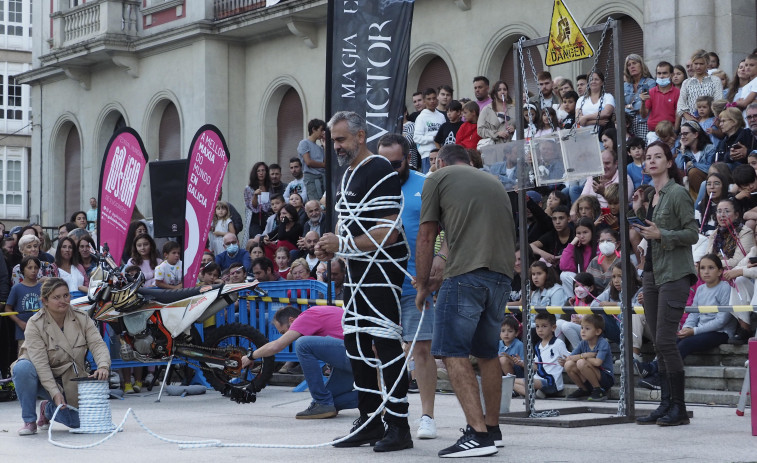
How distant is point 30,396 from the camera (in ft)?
34.3

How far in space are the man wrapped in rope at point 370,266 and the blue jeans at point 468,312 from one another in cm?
42

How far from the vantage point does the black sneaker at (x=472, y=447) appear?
8.07 meters

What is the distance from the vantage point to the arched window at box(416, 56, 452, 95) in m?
25.1

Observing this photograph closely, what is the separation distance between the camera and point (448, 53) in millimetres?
24547

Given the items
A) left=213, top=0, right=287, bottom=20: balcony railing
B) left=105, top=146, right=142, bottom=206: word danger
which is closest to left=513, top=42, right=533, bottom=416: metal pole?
left=105, top=146, right=142, bottom=206: word danger

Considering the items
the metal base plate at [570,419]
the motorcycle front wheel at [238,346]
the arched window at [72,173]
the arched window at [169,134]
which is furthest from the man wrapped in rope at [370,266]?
the arched window at [72,173]

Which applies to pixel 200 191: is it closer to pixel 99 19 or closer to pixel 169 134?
pixel 169 134

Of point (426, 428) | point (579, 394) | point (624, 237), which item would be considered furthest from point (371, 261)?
point (579, 394)

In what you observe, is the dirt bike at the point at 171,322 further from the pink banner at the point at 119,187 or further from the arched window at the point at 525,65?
the arched window at the point at 525,65

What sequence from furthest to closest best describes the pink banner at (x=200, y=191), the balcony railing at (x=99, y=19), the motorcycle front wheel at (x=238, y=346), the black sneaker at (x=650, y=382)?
1. the balcony railing at (x=99, y=19)
2. the pink banner at (x=200, y=191)
3. the motorcycle front wheel at (x=238, y=346)
4. the black sneaker at (x=650, y=382)

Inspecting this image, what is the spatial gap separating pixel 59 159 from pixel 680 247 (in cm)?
2884

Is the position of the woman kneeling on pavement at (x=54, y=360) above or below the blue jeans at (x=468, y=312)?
below

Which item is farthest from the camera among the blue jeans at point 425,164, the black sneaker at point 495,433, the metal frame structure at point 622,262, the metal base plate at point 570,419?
the blue jeans at point 425,164

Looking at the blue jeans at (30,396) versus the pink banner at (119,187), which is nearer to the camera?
the blue jeans at (30,396)
